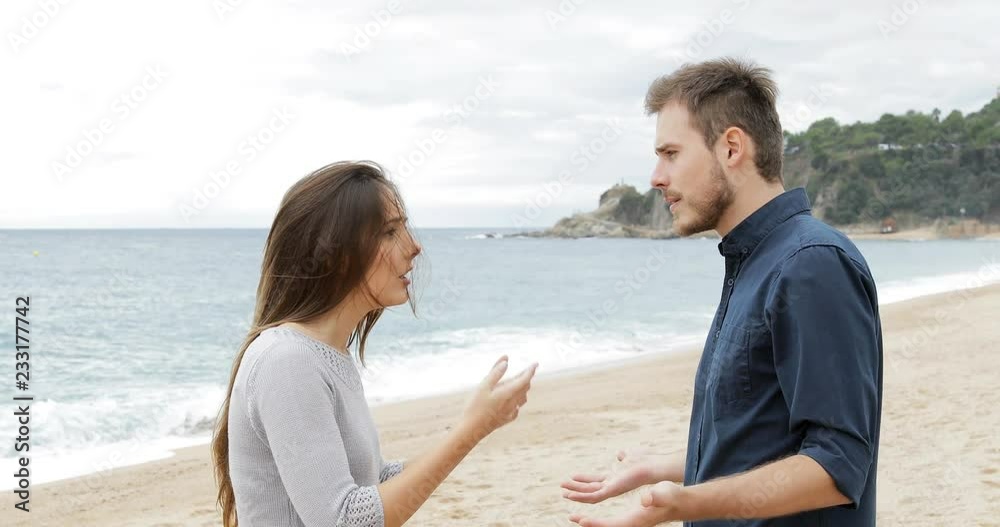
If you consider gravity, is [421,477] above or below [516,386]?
below

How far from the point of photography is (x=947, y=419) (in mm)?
8859

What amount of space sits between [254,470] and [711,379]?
3.95 feet

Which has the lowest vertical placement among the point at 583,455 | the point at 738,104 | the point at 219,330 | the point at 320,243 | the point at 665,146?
the point at 219,330

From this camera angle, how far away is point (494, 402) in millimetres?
2098

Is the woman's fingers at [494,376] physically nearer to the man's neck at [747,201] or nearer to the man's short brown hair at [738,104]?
the man's neck at [747,201]

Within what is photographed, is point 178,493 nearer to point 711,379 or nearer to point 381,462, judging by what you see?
point 381,462

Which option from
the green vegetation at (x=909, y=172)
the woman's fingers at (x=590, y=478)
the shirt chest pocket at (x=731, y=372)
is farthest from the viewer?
the green vegetation at (x=909, y=172)

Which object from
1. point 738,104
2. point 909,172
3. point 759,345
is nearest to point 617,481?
point 759,345

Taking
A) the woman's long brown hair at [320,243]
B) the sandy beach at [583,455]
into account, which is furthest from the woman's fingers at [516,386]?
the sandy beach at [583,455]

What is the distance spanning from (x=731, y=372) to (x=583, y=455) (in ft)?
22.1

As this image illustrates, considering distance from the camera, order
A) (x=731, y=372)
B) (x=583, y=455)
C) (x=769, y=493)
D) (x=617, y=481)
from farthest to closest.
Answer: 1. (x=583, y=455)
2. (x=617, y=481)
3. (x=731, y=372)
4. (x=769, y=493)

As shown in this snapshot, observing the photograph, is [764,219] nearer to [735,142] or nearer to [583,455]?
[735,142]

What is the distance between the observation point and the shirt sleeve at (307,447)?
1859 millimetres

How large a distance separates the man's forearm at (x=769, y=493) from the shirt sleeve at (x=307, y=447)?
0.75 meters
